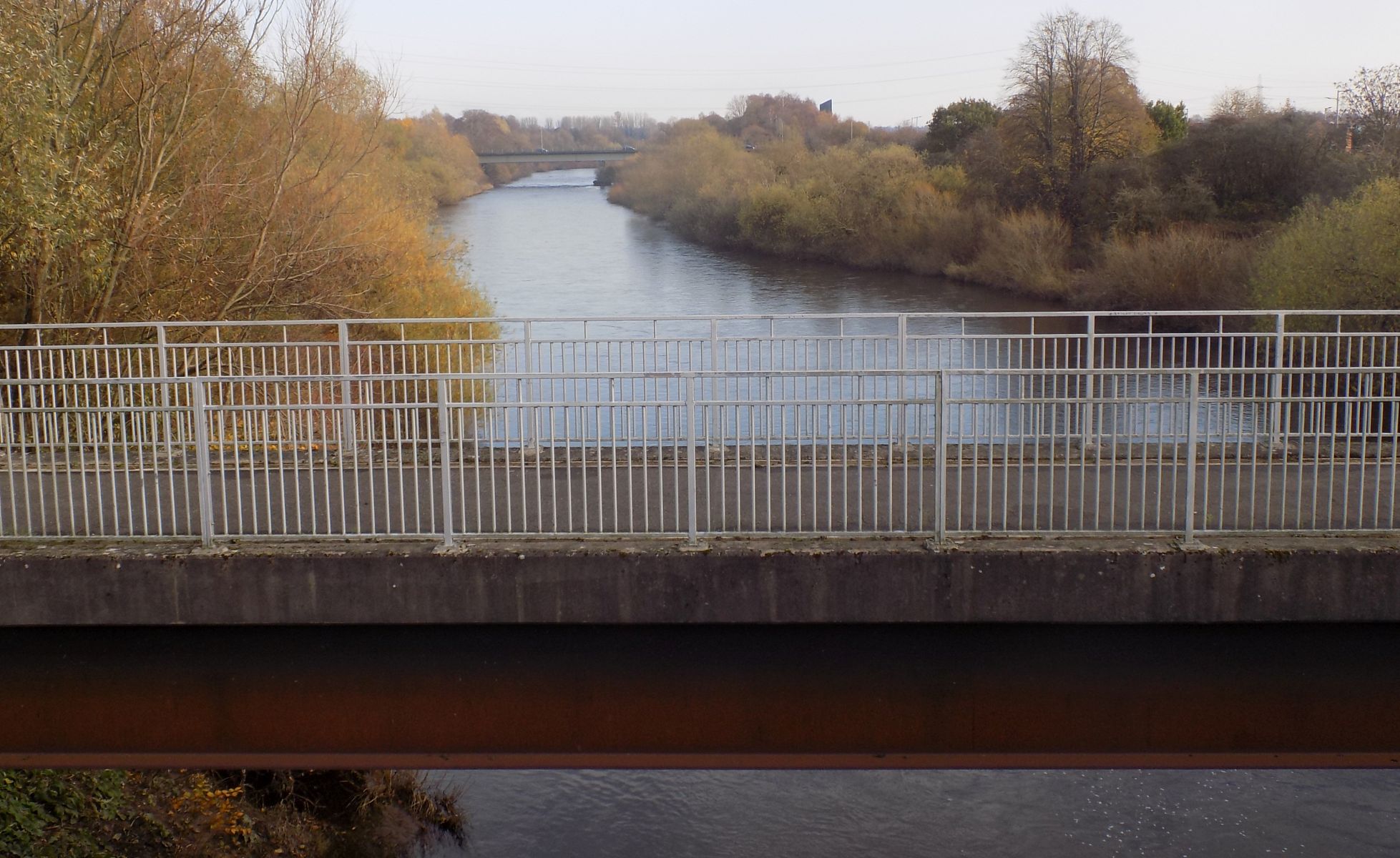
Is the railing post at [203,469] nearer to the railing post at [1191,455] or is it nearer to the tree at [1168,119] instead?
the railing post at [1191,455]

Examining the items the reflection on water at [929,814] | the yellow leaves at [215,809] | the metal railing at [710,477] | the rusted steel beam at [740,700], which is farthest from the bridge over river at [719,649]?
the reflection on water at [929,814]

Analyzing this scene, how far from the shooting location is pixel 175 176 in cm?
1995

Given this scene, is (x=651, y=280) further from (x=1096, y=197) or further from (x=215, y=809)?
(x=215, y=809)

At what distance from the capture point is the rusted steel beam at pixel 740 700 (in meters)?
6.42

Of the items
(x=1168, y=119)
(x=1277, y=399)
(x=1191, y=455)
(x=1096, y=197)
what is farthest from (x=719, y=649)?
(x=1168, y=119)

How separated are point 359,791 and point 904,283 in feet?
114

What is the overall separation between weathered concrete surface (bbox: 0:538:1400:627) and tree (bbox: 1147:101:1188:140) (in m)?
50.3

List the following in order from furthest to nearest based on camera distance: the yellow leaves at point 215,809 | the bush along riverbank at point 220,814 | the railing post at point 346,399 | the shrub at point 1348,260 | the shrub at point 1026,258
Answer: the shrub at point 1026,258 → the shrub at point 1348,260 → the yellow leaves at point 215,809 → the bush along riverbank at point 220,814 → the railing post at point 346,399

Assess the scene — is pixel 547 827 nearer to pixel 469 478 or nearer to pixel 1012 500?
pixel 469 478

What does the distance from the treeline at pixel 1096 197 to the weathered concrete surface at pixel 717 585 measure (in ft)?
75.9

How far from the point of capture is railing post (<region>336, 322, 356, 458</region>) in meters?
7.70

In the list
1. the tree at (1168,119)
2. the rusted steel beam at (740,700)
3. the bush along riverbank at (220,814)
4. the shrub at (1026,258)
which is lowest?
the bush along riverbank at (220,814)

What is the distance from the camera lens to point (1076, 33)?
52.1 m

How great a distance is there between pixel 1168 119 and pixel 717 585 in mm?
53451
